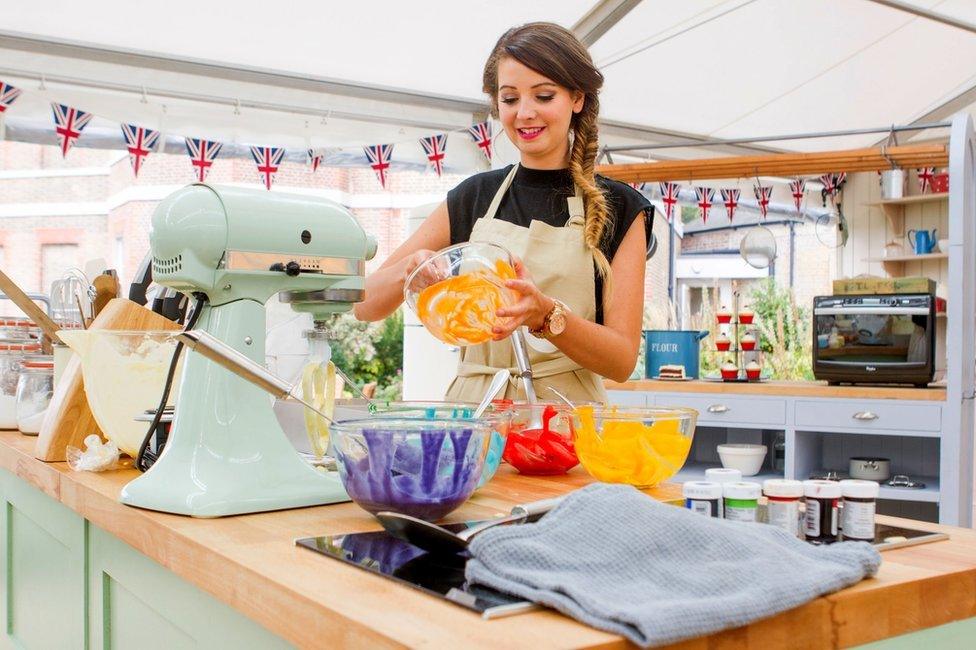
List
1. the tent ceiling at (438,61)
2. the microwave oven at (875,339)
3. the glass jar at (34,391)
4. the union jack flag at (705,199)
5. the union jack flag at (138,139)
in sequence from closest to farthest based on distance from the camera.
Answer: the glass jar at (34,391)
the microwave oven at (875,339)
the tent ceiling at (438,61)
the union jack flag at (138,139)
the union jack flag at (705,199)

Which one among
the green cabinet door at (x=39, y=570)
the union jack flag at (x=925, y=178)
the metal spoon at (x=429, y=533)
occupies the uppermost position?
the union jack flag at (x=925, y=178)

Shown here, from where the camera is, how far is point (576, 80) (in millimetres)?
1628

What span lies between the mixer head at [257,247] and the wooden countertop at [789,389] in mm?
2538

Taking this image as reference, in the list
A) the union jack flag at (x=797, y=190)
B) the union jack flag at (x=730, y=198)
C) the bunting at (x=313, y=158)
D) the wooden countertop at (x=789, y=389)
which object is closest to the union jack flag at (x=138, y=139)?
the bunting at (x=313, y=158)

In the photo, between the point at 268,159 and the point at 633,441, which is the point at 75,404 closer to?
the point at 633,441

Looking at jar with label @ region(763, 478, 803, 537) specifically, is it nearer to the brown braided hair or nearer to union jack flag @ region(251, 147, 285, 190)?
the brown braided hair

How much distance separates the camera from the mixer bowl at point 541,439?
4.31ft

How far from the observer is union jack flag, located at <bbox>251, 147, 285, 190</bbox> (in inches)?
184

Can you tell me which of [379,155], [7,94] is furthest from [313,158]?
[7,94]

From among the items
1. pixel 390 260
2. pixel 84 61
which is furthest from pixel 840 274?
pixel 390 260

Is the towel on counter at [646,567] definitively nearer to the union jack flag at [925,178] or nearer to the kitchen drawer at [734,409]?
the kitchen drawer at [734,409]

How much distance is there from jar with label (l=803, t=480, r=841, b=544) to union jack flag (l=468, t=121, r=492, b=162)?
4134mm

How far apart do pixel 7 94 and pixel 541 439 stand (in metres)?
3.49

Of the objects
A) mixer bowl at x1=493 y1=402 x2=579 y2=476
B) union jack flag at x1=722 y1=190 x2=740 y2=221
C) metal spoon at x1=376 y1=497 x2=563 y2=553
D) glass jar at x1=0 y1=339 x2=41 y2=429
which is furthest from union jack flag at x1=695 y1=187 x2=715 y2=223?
metal spoon at x1=376 y1=497 x2=563 y2=553
